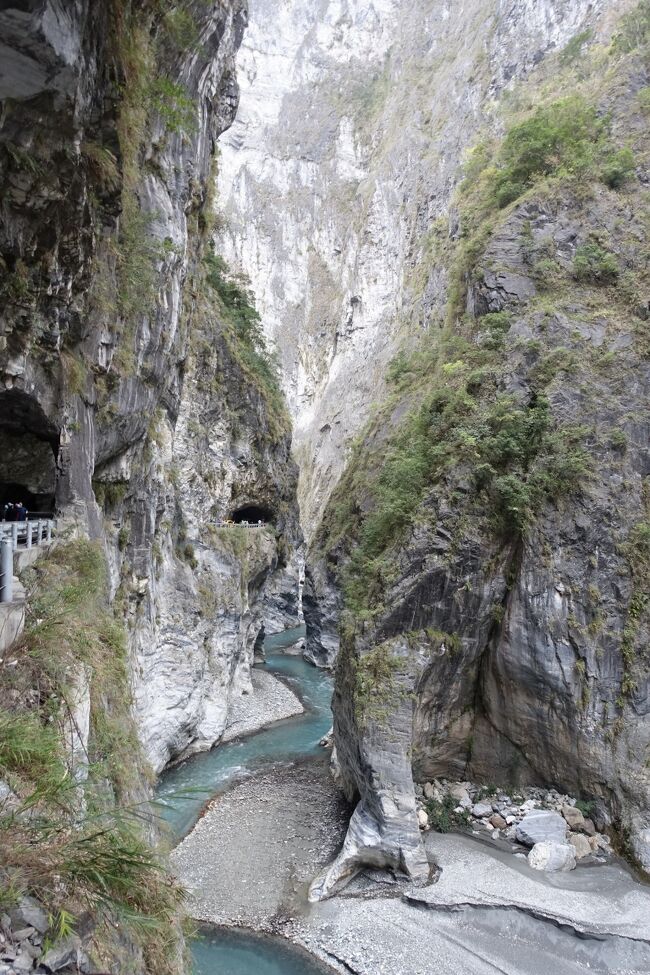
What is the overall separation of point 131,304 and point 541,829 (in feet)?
50.1

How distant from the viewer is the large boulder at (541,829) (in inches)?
520

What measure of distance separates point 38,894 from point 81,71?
8.00 metres

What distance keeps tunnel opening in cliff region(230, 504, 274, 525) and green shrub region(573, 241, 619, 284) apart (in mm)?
19412

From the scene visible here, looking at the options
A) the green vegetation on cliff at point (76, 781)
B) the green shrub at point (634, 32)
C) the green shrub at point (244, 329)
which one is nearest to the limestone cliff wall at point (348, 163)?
the green shrub at point (244, 329)

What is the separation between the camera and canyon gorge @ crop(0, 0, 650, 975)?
5695 millimetres

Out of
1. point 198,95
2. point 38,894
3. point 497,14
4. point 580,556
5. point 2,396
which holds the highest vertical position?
point 497,14

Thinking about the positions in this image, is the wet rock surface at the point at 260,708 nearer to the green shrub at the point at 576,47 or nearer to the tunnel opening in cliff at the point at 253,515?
the tunnel opening in cliff at the point at 253,515

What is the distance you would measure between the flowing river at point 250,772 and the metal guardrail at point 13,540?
8.89 ft

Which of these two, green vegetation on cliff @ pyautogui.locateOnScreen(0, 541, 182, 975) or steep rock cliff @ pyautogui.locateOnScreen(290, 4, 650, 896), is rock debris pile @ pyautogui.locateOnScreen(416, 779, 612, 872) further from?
green vegetation on cliff @ pyautogui.locateOnScreen(0, 541, 182, 975)

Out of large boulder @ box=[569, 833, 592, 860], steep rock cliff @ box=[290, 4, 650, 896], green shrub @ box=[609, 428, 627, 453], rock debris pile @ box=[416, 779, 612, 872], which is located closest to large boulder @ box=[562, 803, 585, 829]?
rock debris pile @ box=[416, 779, 612, 872]

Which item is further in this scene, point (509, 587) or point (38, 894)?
point (509, 587)

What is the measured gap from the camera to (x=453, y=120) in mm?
51875

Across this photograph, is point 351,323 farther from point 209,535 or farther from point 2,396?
point 2,396

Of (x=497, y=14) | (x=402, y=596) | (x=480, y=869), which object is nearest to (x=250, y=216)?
(x=497, y=14)
